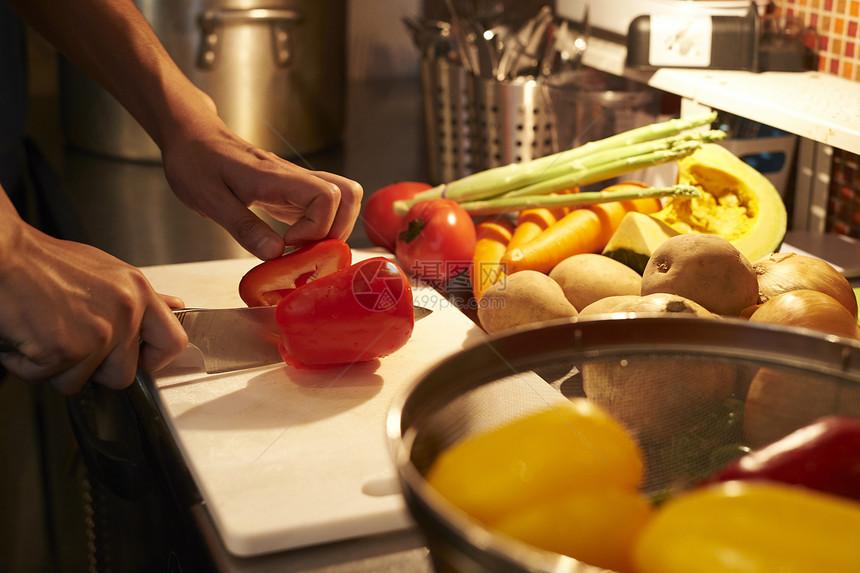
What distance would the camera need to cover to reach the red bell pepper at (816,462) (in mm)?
355

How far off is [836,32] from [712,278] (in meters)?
0.74

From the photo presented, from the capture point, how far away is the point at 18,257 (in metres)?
0.65

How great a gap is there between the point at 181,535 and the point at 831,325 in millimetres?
579

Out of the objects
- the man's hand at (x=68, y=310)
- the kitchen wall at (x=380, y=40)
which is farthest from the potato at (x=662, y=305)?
the kitchen wall at (x=380, y=40)

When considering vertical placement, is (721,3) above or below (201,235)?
above

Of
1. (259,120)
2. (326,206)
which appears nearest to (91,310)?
(326,206)

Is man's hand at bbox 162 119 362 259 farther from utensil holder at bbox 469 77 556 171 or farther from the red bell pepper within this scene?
the red bell pepper

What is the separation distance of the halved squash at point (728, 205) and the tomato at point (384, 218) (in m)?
0.40

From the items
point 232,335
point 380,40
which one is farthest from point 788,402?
point 380,40

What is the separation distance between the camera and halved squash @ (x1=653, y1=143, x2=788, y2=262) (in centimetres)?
104

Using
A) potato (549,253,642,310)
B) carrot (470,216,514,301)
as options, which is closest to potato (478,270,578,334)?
potato (549,253,642,310)

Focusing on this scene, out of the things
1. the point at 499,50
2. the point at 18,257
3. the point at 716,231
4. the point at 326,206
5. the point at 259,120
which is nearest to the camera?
the point at 18,257

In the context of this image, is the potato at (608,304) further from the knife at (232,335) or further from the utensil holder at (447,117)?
the utensil holder at (447,117)

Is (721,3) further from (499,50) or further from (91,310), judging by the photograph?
(91,310)
